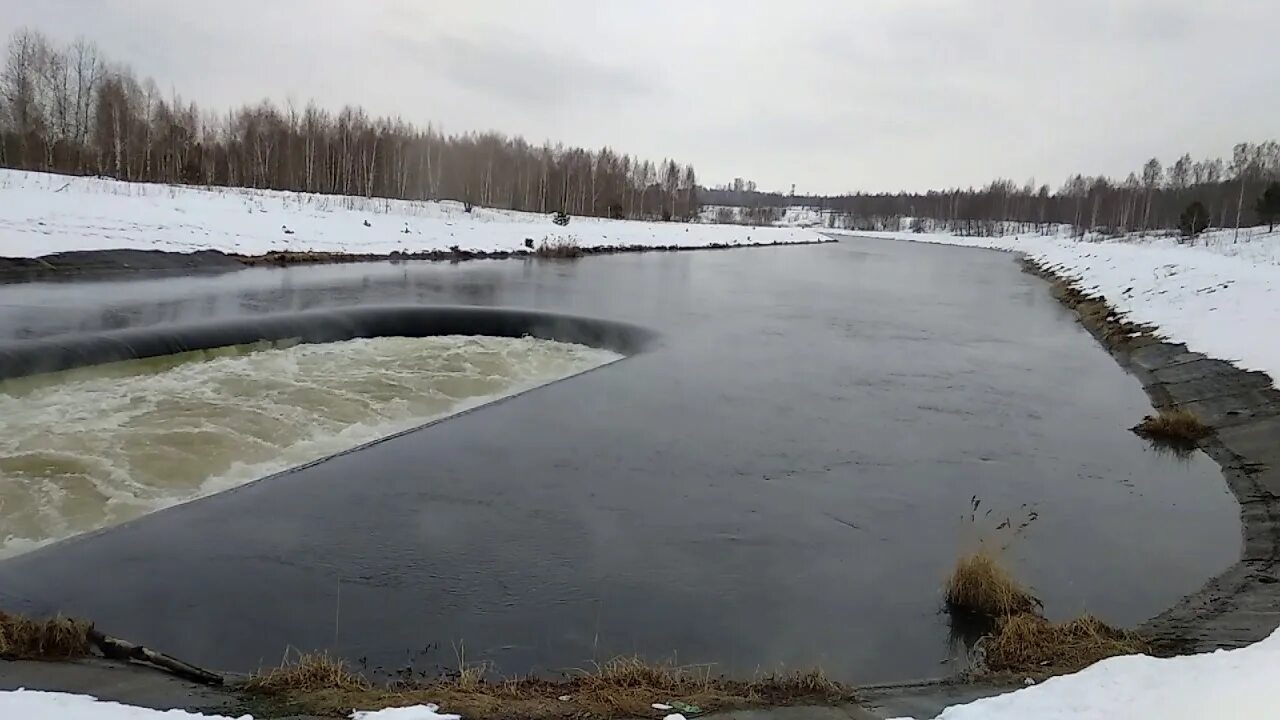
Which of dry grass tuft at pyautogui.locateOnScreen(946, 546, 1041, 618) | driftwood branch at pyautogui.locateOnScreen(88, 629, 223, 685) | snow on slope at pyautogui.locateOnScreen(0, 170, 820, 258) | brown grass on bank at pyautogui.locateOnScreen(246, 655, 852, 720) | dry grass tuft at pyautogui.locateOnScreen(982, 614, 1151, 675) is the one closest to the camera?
brown grass on bank at pyautogui.locateOnScreen(246, 655, 852, 720)

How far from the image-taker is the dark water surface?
5.88 metres

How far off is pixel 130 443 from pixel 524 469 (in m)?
4.88

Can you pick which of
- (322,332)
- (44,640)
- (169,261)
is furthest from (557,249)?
(44,640)

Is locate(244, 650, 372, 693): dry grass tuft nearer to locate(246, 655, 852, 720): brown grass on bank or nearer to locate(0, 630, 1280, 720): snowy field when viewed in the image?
locate(246, 655, 852, 720): brown grass on bank

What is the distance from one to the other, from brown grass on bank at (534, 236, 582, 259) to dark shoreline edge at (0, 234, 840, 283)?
13.0 ft

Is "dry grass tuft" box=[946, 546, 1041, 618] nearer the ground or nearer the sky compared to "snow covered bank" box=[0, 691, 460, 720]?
nearer the ground

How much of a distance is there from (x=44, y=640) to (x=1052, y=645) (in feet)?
21.3

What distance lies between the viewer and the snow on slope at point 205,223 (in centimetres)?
2348

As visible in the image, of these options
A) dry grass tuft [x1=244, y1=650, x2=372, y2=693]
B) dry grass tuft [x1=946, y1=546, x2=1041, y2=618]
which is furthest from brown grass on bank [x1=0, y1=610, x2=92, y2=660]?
dry grass tuft [x1=946, y1=546, x2=1041, y2=618]

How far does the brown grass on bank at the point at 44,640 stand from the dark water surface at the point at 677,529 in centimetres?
63

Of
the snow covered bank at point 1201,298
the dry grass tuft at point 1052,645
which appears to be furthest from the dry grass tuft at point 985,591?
the snow covered bank at point 1201,298

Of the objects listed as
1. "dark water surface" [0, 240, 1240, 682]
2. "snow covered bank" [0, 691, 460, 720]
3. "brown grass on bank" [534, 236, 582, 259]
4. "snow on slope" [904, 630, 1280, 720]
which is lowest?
"dark water surface" [0, 240, 1240, 682]

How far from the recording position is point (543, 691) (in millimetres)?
4605

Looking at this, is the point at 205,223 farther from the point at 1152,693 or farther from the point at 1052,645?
the point at 1152,693
